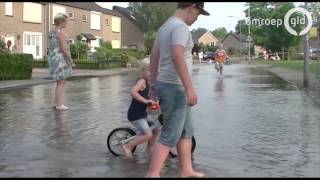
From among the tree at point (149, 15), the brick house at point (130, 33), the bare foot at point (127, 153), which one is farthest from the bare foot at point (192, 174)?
the tree at point (149, 15)

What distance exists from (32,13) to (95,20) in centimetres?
1651

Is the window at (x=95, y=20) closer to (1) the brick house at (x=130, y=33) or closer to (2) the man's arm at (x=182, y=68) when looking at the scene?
(1) the brick house at (x=130, y=33)

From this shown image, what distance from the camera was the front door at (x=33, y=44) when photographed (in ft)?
165

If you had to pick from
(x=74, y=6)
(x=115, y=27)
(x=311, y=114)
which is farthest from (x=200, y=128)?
(x=115, y=27)

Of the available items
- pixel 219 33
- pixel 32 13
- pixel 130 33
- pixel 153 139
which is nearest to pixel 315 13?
pixel 130 33

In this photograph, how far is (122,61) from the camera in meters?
47.2

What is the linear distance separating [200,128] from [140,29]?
83.6 metres

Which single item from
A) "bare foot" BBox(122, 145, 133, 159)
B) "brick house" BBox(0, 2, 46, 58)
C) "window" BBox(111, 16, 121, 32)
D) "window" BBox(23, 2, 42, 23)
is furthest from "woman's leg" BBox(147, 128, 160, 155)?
"window" BBox(111, 16, 121, 32)

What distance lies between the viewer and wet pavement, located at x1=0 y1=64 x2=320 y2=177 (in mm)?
6824

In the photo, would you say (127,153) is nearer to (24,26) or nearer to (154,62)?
(154,62)

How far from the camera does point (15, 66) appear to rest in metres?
24.8

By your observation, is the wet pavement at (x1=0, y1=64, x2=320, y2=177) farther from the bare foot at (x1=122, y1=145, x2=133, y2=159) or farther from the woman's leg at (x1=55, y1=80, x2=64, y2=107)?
the woman's leg at (x1=55, y1=80, x2=64, y2=107)

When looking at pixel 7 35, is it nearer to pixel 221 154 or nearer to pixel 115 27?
pixel 115 27

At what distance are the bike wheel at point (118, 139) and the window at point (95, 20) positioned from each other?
58.8 meters
